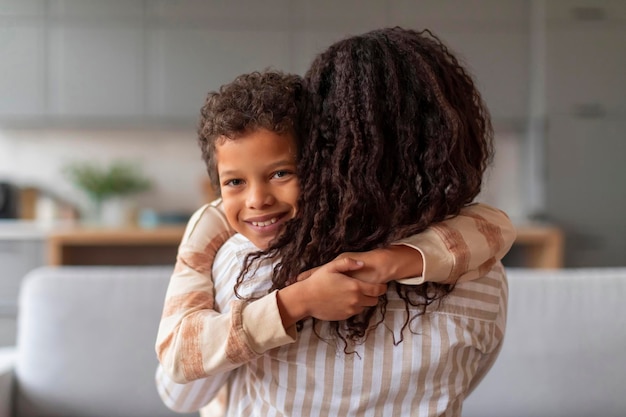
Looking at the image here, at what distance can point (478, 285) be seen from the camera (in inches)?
33.8

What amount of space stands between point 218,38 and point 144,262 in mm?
1403

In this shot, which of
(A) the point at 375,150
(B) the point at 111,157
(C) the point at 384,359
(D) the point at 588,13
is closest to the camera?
(A) the point at 375,150

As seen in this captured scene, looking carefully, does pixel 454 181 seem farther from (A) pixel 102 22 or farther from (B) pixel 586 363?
(A) pixel 102 22

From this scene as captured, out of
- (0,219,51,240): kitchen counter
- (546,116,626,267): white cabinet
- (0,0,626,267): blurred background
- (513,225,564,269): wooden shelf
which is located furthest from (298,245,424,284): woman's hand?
(546,116,626,267): white cabinet

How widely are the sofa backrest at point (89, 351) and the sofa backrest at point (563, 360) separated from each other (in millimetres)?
760

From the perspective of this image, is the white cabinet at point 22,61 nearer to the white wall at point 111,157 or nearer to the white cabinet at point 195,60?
the white wall at point 111,157

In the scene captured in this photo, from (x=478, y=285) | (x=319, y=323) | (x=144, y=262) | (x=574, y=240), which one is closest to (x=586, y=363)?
(x=478, y=285)

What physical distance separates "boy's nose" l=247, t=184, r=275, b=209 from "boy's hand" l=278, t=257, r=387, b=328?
10 cm

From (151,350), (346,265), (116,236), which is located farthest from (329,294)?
(116,236)

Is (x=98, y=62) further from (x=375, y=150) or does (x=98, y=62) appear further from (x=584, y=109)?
(x=375, y=150)

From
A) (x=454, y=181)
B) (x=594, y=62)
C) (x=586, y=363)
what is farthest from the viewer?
(x=594, y=62)

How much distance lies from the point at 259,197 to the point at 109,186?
355cm

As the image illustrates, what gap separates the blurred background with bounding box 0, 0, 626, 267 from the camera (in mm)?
4062

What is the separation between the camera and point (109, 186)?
4.14 meters
